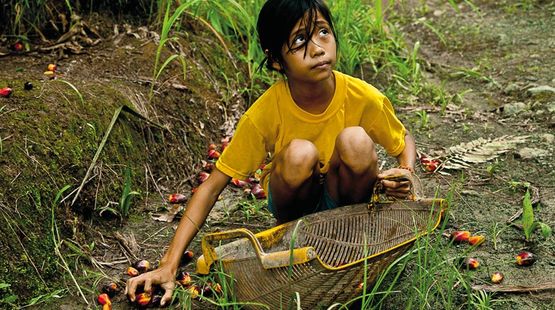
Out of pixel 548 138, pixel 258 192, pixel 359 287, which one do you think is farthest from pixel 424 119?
pixel 359 287

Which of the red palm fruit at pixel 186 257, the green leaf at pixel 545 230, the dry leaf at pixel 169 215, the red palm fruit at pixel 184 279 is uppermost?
the green leaf at pixel 545 230

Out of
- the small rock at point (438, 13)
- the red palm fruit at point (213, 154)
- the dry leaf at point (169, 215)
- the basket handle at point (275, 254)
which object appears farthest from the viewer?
the small rock at point (438, 13)

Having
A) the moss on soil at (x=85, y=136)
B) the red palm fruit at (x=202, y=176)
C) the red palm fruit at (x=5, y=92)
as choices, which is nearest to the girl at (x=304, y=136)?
the moss on soil at (x=85, y=136)

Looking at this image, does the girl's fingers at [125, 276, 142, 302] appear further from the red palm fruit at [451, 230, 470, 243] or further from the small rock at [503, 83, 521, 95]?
the small rock at [503, 83, 521, 95]

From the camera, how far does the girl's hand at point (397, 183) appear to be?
2.58 meters

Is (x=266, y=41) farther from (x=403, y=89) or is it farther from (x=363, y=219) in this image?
(x=403, y=89)

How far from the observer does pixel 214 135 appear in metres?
4.02

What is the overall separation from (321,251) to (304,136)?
42cm

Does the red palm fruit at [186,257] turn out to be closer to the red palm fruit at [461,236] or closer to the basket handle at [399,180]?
the basket handle at [399,180]

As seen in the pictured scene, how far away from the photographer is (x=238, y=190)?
3.78 metres

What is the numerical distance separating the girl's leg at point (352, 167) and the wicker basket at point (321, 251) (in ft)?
0.24

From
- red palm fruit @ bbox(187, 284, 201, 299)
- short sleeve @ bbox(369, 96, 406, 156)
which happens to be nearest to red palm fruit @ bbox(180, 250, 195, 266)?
red palm fruit @ bbox(187, 284, 201, 299)

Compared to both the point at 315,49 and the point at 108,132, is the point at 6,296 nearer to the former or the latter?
the point at 108,132

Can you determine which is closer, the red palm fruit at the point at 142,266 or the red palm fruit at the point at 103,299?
the red palm fruit at the point at 103,299
